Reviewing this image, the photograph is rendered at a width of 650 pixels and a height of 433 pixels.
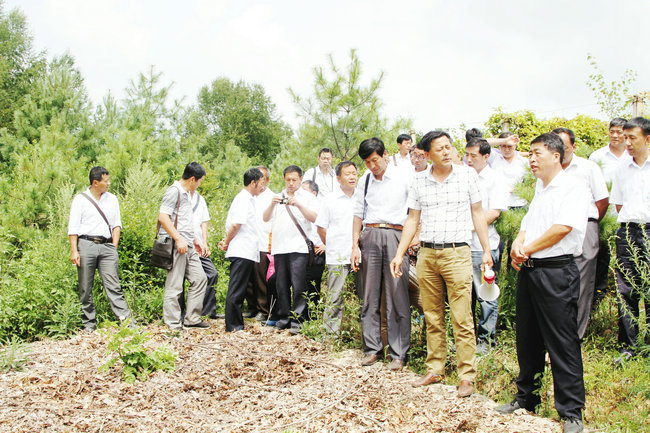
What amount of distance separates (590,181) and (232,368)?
11.7 ft

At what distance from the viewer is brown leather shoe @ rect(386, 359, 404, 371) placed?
4.64 m

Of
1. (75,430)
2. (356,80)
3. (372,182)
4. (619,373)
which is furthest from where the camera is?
(356,80)

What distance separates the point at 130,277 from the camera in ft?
23.2

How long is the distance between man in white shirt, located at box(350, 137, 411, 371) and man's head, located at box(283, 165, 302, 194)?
129 centimetres

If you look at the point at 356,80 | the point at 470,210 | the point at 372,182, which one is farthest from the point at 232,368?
the point at 356,80

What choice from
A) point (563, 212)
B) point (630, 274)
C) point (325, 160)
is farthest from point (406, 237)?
point (325, 160)

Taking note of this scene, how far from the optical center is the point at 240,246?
20.3ft

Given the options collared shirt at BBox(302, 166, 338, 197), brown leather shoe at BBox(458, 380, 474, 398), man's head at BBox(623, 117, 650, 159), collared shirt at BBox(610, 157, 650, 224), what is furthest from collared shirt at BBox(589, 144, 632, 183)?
collared shirt at BBox(302, 166, 338, 197)

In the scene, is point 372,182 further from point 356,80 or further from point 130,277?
point 356,80

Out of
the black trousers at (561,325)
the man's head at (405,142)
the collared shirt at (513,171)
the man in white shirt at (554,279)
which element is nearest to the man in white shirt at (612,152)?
the collared shirt at (513,171)

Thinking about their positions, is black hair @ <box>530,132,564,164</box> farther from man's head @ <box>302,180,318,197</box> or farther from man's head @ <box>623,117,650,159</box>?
man's head @ <box>302,180,318,197</box>

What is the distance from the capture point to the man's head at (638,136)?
14.2ft

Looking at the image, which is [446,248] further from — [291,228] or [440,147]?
[291,228]

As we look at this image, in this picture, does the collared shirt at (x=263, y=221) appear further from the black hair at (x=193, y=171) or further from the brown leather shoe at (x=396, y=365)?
the brown leather shoe at (x=396, y=365)
